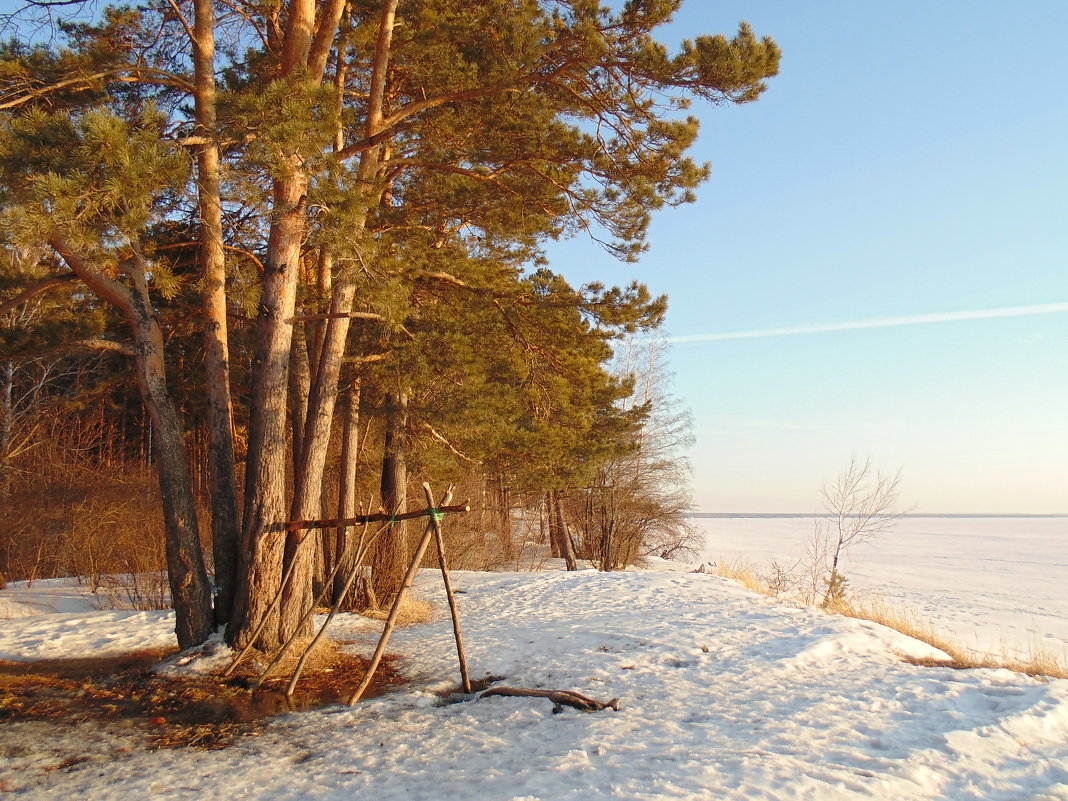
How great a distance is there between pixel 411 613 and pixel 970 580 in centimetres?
2170

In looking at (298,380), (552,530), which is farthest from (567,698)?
(552,530)

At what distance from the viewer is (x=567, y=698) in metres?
5.23

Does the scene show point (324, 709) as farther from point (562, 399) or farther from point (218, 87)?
point (218, 87)

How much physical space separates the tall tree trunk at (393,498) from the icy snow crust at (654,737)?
312cm

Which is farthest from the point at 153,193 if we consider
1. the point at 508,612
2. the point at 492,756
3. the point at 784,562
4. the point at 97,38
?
the point at 784,562

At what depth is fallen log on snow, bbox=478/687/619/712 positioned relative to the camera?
513 cm

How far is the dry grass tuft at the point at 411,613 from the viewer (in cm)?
891

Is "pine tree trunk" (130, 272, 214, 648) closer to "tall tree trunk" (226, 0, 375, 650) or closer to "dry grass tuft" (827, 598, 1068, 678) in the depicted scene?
"tall tree trunk" (226, 0, 375, 650)

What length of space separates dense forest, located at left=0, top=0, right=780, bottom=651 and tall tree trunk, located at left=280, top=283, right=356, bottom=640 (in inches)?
1.0

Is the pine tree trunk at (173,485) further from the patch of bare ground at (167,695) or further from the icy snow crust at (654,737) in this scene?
the icy snow crust at (654,737)

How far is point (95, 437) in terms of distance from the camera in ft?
57.9

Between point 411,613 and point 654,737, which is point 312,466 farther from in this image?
point 654,737

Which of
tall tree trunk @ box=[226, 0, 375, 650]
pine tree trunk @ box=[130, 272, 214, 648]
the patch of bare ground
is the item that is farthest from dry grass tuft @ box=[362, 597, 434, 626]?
pine tree trunk @ box=[130, 272, 214, 648]

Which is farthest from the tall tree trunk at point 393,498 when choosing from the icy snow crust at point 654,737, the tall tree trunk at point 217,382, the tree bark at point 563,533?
the tree bark at point 563,533
